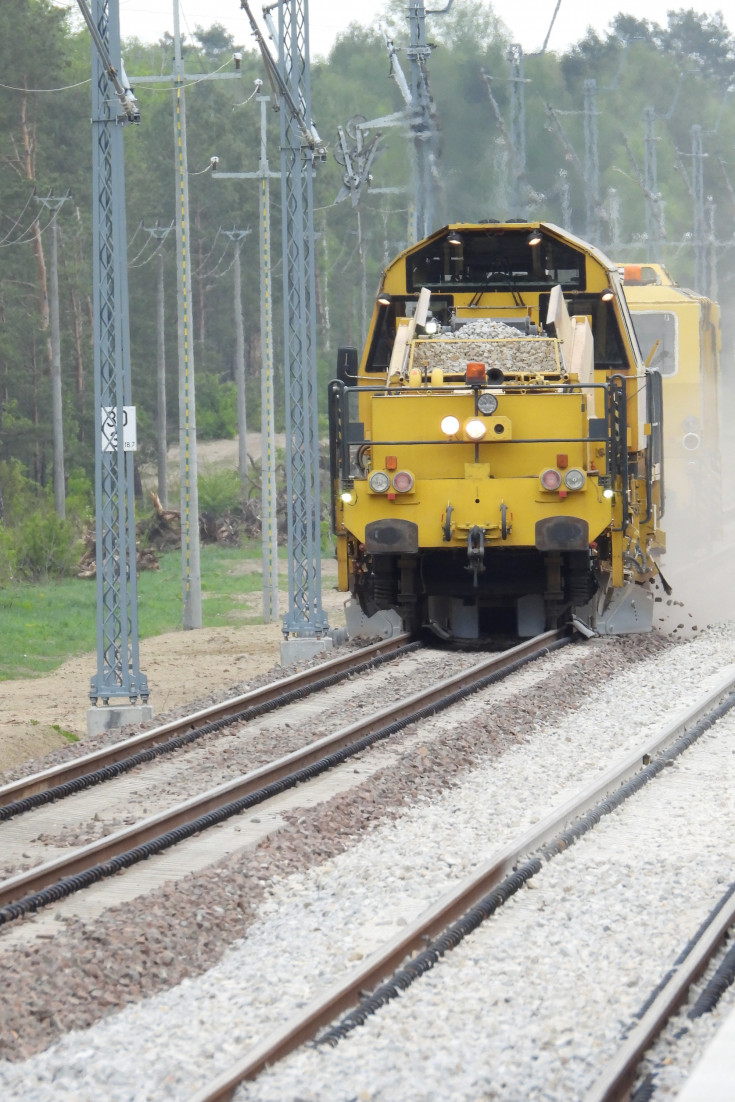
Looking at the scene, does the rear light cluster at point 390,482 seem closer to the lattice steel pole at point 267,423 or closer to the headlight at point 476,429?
the headlight at point 476,429

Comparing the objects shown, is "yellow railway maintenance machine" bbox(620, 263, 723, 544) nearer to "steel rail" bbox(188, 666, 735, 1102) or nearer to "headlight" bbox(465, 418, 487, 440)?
"headlight" bbox(465, 418, 487, 440)

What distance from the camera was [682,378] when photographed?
25.0 metres

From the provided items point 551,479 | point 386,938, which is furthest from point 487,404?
point 386,938

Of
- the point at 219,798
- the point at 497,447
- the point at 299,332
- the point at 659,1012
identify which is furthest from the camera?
the point at 299,332

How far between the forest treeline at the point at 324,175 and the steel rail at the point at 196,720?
16.2 meters

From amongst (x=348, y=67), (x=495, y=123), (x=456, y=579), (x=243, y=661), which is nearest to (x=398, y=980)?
(x=456, y=579)

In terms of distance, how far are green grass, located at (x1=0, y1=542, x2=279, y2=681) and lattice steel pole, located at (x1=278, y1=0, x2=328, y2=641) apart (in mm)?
4625

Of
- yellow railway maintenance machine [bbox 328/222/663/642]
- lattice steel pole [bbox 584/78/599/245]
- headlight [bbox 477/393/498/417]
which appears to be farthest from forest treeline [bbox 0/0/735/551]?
headlight [bbox 477/393/498/417]

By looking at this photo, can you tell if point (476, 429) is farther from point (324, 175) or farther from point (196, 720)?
point (324, 175)

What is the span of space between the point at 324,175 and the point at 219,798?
194ft

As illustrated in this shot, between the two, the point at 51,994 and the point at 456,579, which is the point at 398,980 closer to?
the point at 51,994

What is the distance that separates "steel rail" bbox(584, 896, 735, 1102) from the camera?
5352 millimetres

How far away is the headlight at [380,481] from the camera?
14.7m

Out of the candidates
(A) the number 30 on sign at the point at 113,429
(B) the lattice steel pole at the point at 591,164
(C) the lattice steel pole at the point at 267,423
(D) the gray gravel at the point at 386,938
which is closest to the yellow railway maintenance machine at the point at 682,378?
(C) the lattice steel pole at the point at 267,423
